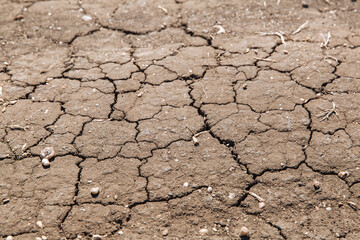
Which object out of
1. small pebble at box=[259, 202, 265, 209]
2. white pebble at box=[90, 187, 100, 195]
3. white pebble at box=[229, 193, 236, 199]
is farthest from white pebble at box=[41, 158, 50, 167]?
small pebble at box=[259, 202, 265, 209]

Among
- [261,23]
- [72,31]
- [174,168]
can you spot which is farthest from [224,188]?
[72,31]

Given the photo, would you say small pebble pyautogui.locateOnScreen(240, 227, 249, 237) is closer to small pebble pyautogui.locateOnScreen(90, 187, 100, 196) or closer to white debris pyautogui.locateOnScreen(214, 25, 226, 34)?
small pebble pyautogui.locateOnScreen(90, 187, 100, 196)

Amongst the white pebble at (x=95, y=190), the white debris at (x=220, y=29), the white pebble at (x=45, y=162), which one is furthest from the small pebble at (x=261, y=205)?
the white debris at (x=220, y=29)

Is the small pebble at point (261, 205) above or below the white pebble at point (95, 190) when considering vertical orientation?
above

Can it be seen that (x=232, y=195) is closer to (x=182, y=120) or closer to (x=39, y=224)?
(x=182, y=120)

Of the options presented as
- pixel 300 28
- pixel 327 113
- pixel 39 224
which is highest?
pixel 300 28

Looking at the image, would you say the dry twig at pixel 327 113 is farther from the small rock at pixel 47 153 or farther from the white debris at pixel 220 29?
the small rock at pixel 47 153

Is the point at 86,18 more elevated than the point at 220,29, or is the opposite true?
the point at 220,29

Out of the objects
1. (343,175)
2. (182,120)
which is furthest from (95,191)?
(343,175)
